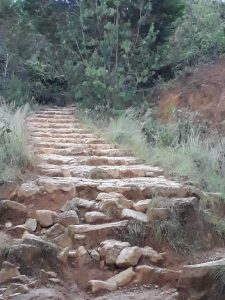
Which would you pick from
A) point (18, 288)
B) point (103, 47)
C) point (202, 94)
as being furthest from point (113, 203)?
point (103, 47)

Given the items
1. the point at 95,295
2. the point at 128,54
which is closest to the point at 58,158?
the point at 95,295

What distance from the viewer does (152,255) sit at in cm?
411

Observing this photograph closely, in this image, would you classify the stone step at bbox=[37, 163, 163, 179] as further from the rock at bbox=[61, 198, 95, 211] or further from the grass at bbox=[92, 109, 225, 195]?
the rock at bbox=[61, 198, 95, 211]

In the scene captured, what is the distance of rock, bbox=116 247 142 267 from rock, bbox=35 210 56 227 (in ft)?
2.66

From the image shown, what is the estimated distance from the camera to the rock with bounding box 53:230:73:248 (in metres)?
4.24

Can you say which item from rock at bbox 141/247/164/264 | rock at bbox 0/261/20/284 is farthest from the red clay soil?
rock at bbox 0/261/20/284

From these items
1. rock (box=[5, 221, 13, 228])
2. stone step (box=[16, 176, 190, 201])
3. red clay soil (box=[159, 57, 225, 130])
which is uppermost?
red clay soil (box=[159, 57, 225, 130])

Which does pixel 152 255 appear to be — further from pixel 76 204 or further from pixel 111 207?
pixel 76 204

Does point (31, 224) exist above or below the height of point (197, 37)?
below

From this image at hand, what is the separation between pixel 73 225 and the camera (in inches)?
177

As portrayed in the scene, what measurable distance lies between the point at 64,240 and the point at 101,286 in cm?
70

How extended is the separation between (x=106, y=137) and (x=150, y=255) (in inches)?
162

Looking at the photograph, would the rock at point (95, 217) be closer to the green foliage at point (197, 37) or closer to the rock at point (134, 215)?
the rock at point (134, 215)

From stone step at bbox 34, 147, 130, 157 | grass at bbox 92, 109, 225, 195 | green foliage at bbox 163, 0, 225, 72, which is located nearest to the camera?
grass at bbox 92, 109, 225, 195
